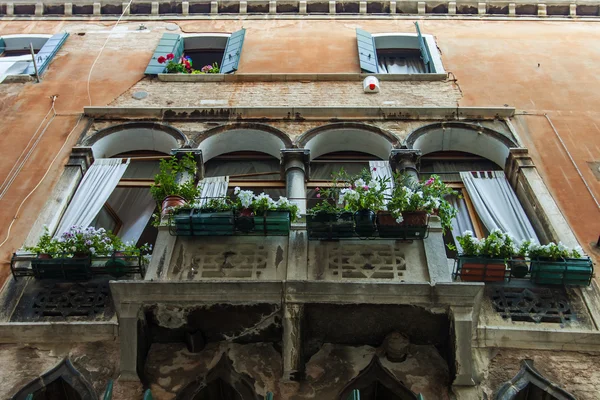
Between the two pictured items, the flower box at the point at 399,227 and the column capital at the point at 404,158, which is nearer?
the flower box at the point at 399,227

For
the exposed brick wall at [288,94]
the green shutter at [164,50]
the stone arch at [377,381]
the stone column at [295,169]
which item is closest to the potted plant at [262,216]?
the stone arch at [377,381]

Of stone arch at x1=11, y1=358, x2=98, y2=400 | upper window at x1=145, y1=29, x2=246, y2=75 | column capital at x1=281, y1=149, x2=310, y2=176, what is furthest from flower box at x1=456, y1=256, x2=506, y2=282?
upper window at x1=145, y1=29, x2=246, y2=75

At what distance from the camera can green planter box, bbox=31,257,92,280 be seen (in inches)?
284

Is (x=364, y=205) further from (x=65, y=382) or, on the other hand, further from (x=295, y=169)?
(x=65, y=382)

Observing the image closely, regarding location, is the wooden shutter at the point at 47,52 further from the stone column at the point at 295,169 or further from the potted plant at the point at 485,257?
the potted plant at the point at 485,257

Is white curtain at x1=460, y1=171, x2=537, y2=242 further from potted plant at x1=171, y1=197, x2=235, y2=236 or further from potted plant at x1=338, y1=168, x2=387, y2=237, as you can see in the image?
potted plant at x1=171, y1=197, x2=235, y2=236

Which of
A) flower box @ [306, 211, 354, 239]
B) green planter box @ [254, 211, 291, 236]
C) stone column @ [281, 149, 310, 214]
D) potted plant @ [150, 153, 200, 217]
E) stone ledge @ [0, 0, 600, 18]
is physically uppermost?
stone ledge @ [0, 0, 600, 18]

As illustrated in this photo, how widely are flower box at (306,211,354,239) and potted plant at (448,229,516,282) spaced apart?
49.0 inches

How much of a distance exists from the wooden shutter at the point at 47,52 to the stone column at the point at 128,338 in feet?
24.6

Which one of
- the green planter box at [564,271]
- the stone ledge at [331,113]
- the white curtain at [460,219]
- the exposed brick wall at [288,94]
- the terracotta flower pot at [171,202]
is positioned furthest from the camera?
the exposed brick wall at [288,94]

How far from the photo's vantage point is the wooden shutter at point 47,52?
485 inches

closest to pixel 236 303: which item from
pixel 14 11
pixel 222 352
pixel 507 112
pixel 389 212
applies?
pixel 222 352

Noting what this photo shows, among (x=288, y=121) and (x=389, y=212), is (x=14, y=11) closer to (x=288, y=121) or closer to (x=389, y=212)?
(x=288, y=121)

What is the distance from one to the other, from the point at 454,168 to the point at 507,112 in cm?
141
